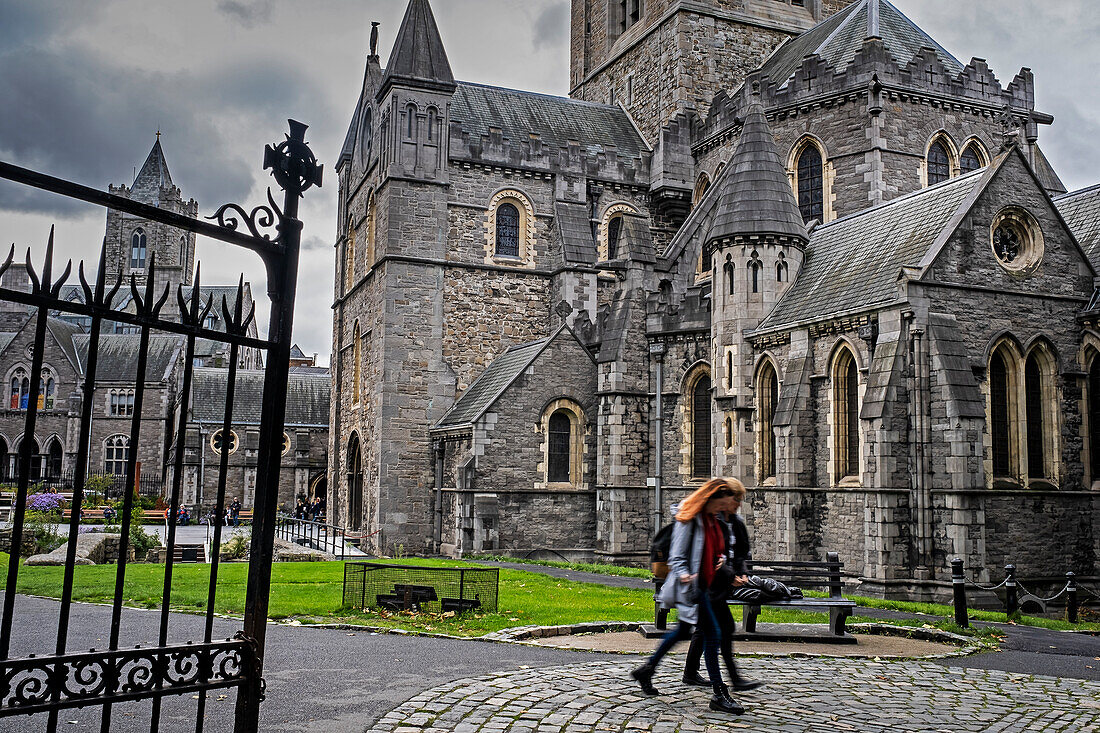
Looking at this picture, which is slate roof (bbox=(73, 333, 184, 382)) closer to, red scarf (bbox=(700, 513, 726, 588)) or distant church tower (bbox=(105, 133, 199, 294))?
distant church tower (bbox=(105, 133, 199, 294))

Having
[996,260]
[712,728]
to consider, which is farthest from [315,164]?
[996,260]

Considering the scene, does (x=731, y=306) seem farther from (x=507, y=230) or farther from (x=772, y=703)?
(x=772, y=703)

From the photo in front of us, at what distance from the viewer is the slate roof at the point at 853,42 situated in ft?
97.8

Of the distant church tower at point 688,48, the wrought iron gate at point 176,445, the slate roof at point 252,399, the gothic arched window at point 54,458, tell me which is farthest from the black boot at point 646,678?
the gothic arched window at point 54,458

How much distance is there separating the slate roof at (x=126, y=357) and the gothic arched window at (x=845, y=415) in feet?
156

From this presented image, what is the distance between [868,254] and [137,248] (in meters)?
77.5

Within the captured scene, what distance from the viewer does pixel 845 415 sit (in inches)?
827

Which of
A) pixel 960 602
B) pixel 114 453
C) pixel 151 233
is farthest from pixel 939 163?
pixel 151 233

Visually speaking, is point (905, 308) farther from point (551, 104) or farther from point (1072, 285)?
point (551, 104)

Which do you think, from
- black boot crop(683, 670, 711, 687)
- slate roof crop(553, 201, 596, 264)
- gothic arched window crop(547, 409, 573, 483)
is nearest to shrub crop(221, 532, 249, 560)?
gothic arched window crop(547, 409, 573, 483)

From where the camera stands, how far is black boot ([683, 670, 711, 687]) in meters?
8.20

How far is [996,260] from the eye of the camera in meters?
20.3

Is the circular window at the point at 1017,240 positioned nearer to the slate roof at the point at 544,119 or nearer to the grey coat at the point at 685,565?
the slate roof at the point at 544,119

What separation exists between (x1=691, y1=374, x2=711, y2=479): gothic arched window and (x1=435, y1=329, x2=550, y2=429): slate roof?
426cm
